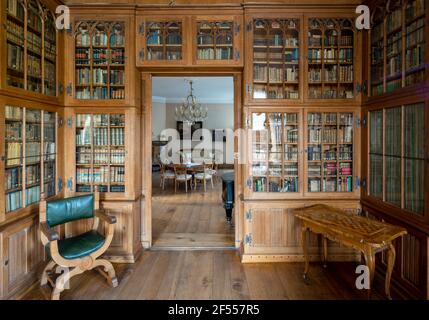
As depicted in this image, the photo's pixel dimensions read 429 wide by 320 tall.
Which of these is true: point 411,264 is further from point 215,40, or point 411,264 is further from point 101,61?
point 101,61

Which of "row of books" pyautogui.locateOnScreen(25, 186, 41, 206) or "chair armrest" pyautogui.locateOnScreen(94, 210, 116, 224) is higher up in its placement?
"row of books" pyautogui.locateOnScreen(25, 186, 41, 206)

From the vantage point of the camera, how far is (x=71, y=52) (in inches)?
129

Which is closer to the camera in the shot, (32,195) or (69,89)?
(32,195)

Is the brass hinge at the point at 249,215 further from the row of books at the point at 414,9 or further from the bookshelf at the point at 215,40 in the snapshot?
the row of books at the point at 414,9

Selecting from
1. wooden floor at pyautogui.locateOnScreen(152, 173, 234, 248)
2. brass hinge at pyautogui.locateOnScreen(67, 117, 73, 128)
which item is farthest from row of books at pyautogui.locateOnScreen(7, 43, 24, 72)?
wooden floor at pyautogui.locateOnScreen(152, 173, 234, 248)

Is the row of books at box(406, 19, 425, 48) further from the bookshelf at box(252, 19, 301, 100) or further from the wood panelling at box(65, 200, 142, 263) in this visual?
the wood panelling at box(65, 200, 142, 263)

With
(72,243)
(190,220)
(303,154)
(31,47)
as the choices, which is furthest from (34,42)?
(190,220)

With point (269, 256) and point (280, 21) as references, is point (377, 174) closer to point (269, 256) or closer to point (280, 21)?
point (269, 256)

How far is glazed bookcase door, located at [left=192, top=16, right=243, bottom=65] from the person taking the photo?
10.7ft

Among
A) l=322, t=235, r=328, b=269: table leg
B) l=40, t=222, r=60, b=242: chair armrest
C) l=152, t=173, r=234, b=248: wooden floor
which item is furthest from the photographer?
l=152, t=173, r=234, b=248: wooden floor

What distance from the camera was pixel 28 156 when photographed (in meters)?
2.77

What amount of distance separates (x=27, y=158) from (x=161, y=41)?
6.46 ft
